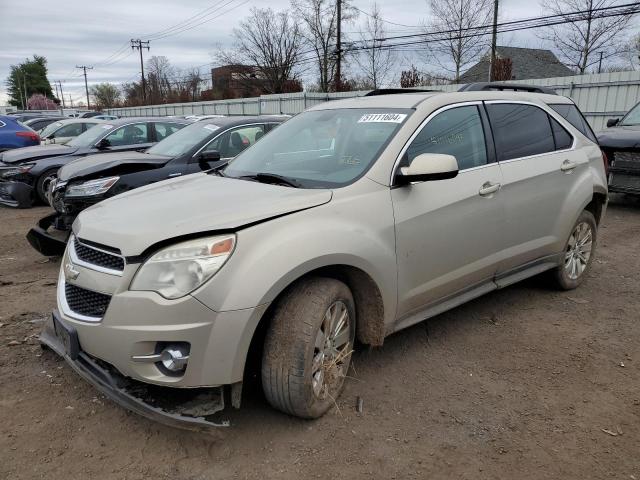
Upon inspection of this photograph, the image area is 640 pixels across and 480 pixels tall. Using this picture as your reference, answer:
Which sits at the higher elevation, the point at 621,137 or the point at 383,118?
the point at 383,118

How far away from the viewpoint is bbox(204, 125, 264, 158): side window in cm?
685

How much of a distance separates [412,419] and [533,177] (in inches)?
87.8

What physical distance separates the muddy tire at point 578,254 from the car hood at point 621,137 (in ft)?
14.0

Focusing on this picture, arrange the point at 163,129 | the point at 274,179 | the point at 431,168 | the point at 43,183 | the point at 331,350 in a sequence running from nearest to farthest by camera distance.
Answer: the point at 331,350 → the point at 431,168 → the point at 274,179 → the point at 43,183 → the point at 163,129

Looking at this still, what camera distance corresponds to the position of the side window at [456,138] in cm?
351

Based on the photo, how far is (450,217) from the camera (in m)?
3.50

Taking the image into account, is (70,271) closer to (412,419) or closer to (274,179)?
(274,179)

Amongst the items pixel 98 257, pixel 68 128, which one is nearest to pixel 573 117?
pixel 98 257

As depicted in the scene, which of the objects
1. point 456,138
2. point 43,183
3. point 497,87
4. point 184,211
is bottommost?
point 43,183

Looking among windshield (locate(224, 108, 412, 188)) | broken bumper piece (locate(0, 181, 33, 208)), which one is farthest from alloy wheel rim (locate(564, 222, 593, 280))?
broken bumper piece (locate(0, 181, 33, 208))

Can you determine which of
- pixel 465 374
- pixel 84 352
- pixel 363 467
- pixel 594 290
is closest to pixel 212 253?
pixel 84 352

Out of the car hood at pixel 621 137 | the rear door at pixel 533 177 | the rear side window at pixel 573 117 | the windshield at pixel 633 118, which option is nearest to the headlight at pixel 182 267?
the rear door at pixel 533 177

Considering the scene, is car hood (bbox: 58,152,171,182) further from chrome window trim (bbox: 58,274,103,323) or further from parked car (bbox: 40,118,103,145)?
parked car (bbox: 40,118,103,145)

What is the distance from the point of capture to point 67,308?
287 centimetres
